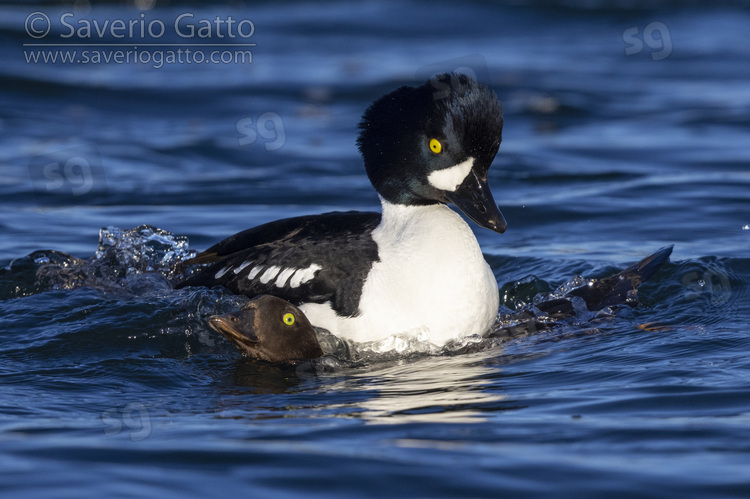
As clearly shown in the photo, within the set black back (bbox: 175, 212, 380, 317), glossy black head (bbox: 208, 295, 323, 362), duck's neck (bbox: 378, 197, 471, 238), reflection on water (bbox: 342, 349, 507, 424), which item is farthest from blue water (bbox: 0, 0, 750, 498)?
duck's neck (bbox: 378, 197, 471, 238)

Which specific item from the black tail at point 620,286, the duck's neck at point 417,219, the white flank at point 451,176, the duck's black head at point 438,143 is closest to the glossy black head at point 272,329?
the duck's neck at point 417,219

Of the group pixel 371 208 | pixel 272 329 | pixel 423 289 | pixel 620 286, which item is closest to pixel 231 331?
pixel 272 329

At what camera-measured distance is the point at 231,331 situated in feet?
20.0

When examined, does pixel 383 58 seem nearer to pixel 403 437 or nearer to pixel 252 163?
pixel 252 163

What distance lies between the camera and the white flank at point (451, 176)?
20.5ft

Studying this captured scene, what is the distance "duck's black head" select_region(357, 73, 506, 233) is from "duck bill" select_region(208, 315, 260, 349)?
1.21 metres

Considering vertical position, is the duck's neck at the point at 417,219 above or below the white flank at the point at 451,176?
below

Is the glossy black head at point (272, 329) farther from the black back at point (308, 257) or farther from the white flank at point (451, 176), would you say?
the white flank at point (451, 176)

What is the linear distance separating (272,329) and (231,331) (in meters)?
0.24

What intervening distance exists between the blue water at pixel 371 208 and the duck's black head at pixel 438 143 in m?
0.95

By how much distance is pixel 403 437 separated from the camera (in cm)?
495

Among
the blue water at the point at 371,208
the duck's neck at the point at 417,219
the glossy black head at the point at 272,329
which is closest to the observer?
the blue water at the point at 371,208

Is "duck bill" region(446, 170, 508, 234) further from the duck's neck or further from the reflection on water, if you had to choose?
the reflection on water

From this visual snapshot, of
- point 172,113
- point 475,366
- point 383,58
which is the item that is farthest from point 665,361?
point 383,58
